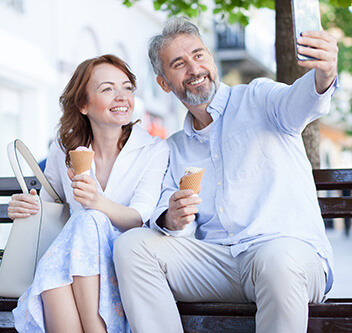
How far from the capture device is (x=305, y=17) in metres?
2.51

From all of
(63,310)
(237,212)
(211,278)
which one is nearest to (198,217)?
(237,212)

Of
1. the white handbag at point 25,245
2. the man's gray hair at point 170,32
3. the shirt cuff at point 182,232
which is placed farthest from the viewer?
the man's gray hair at point 170,32

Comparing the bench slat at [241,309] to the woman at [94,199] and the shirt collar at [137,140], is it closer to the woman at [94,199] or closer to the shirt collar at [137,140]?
the woman at [94,199]

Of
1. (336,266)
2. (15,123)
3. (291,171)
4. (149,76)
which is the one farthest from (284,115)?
(149,76)

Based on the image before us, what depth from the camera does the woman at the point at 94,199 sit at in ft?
9.64

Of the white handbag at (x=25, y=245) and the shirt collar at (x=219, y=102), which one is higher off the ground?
the shirt collar at (x=219, y=102)

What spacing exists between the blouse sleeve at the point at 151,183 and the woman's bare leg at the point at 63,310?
64 centimetres

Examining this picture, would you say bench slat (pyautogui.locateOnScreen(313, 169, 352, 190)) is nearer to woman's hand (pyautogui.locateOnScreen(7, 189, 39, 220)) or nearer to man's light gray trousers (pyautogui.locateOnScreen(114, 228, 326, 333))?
man's light gray trousers (pyautogui.locateOnScreen(114, 228, 326, 333))

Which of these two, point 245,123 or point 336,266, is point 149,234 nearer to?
point 245,123

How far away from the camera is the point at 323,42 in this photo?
2.46 m

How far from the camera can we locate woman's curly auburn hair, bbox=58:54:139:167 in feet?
12.6

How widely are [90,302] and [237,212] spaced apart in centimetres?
83

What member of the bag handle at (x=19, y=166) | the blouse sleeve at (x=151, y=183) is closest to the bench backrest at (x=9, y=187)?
the bag handle at (x=19, y=166)

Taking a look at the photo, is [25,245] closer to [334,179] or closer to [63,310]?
[63,310]
